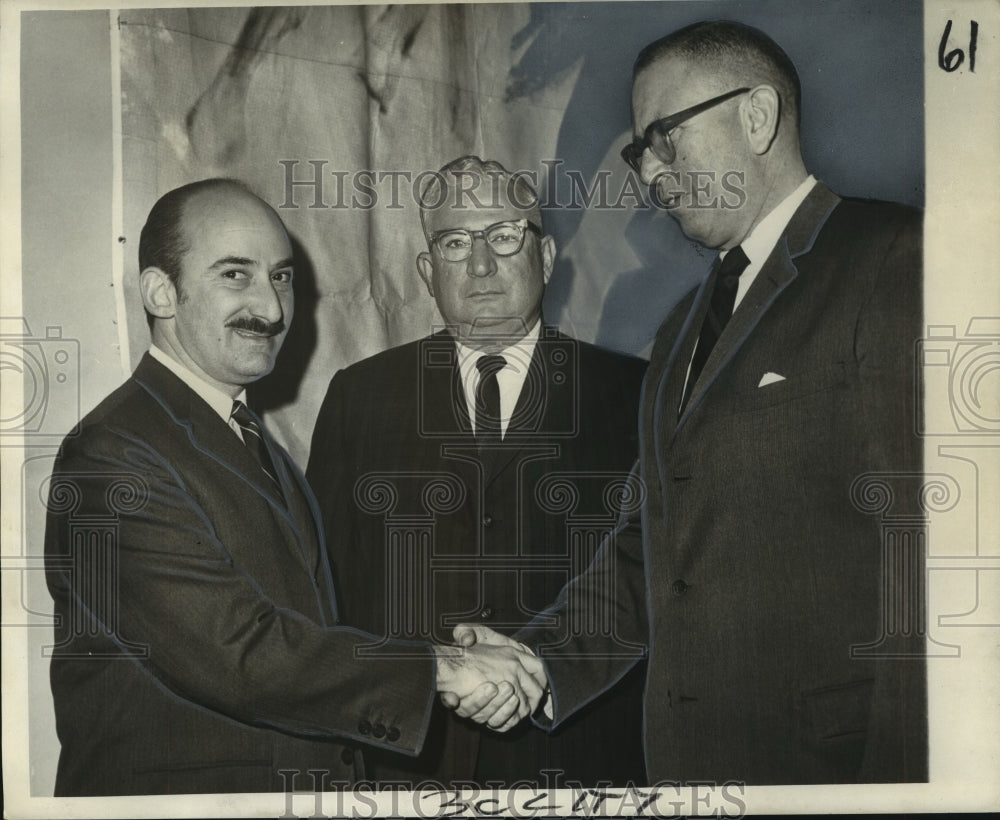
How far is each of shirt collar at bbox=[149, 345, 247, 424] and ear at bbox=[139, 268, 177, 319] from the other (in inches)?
4.7

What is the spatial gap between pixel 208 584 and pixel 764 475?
1632 mm

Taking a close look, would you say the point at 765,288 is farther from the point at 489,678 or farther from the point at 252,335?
the point at 252,335

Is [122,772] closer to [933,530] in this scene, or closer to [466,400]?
[466,400]

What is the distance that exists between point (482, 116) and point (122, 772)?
2248 millimetres

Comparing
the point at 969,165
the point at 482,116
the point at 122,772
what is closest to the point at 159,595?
the point at 122,772

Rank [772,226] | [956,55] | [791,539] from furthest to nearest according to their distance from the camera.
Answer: [956,55] < [772,226] < [791,539]

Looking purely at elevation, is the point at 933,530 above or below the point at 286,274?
below

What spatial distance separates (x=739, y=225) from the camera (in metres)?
3.53

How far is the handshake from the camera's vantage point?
346 cm

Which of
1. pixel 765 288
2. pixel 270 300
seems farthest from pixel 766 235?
pixel 270 300

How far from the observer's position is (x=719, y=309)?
11.5ft

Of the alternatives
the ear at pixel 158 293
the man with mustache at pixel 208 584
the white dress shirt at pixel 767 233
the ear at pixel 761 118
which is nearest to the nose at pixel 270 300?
the man with mustache at pixel 208 584

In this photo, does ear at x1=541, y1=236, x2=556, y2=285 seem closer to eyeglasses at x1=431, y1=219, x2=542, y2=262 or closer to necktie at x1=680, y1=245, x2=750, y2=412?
eyeglasses at x1=431, y1=219, x2=542, y2=262

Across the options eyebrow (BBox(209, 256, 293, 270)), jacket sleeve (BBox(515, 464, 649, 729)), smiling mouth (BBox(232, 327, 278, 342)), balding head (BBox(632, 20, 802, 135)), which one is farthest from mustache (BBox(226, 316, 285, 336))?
balding head (BBox(632, 20, 802, 135))
